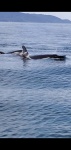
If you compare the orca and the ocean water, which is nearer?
the ocean water

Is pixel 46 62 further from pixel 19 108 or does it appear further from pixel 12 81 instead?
pixel 19 108

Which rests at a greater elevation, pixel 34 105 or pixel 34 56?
pixel 34 56

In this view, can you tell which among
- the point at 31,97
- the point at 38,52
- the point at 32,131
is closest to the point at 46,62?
the point at 38,52

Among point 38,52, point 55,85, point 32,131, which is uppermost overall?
point 38,52

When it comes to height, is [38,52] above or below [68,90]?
above

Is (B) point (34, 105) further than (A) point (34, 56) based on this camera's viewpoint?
No

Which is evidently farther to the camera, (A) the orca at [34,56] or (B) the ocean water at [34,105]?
(A) the orca at [34,56]

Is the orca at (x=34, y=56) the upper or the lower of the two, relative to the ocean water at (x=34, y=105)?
upper

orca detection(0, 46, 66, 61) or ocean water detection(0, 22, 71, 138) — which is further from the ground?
orca detection(0, 46, 66, 61)
